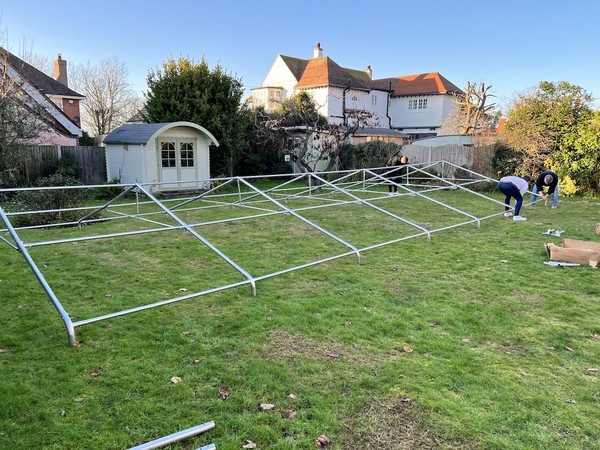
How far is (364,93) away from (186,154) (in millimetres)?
21762

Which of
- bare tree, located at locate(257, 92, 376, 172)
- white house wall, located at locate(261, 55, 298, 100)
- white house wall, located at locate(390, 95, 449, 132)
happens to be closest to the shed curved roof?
bare tree, located at locate(257, 92, 376, 172)

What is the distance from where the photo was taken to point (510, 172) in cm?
1596

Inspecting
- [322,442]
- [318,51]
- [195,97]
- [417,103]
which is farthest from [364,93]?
[322,442]

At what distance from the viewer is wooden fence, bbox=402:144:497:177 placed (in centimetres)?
1641

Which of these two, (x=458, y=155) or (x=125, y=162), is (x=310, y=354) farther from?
(x=458, y=155)

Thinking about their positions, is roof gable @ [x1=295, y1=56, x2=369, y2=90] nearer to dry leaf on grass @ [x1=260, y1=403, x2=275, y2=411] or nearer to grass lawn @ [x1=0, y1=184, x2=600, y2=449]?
grass lawn @ [x1=0, y1=184, x2=600, y2=449]

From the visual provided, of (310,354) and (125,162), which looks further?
→ (125,162)

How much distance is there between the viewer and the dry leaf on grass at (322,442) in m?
2.43

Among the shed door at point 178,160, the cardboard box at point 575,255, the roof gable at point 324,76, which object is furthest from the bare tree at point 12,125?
the roof gable at point 324,76

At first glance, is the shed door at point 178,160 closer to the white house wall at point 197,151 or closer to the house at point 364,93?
the white house wall at point 197,151

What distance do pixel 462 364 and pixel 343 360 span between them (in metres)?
0.95

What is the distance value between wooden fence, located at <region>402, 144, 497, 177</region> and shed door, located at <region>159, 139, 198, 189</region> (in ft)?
31.8

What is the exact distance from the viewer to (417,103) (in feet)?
122

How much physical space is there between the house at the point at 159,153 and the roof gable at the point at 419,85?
961 inches
